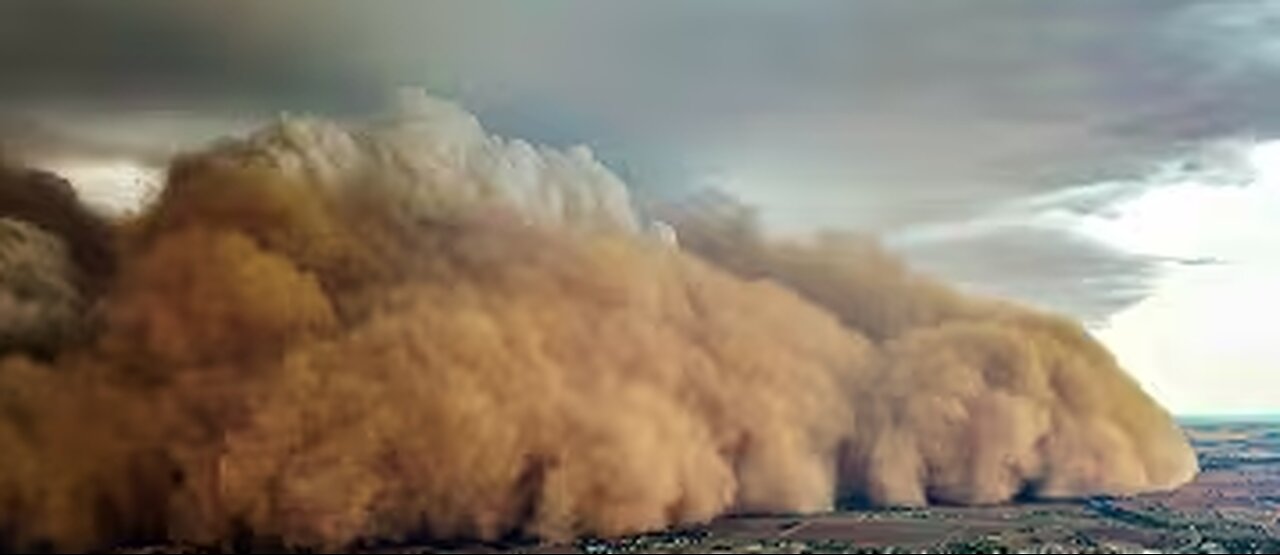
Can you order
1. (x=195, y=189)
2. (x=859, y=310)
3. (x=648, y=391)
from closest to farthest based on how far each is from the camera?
1. (x=195, y=189)
2. (x=648, y=391)
3. (x=859, y=310)

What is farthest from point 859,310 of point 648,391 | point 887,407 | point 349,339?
point 349,339

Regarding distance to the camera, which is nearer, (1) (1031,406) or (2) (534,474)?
(2) (534,474)

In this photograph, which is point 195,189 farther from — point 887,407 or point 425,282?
point 887,407

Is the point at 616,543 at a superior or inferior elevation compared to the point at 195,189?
inferior
